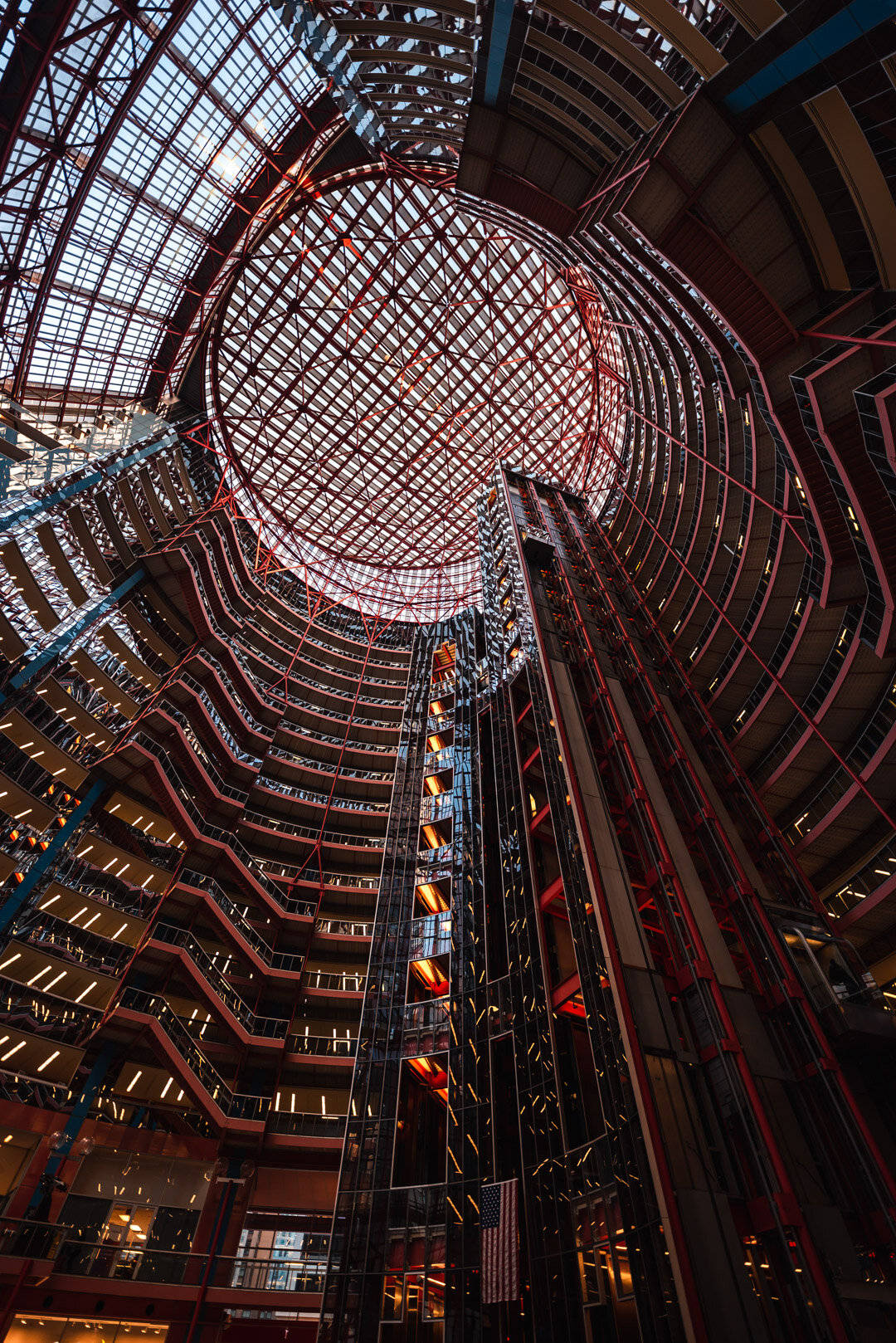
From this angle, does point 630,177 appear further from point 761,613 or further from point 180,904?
point 180,904

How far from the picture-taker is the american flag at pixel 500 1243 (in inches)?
589

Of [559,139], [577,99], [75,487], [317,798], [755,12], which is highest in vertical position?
[75,487]

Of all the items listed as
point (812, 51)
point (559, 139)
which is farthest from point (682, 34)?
point (559, 139)

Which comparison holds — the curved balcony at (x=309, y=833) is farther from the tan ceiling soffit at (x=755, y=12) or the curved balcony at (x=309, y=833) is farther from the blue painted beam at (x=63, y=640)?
the tan ceiling soffit at (x=755, y=12)

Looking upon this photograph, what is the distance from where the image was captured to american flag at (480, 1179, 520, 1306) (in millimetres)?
14961

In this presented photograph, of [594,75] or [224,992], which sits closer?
[594,75]

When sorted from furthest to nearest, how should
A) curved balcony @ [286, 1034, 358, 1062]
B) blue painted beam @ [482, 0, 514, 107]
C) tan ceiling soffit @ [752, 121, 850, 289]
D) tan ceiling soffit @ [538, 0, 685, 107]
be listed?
curved balcony @ [286, 1034, 358, 1062]
blue painted beam @ [482, 0, 514, 107]
tan ceiling soffit @ [752, 121, 850, 289]
tan ceiling soffit @ [538, 0, 685, 107]

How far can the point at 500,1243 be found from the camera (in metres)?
15.8

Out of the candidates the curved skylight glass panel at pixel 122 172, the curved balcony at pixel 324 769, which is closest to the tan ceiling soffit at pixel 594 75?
the curved skylight glass panel at pixel 122 172

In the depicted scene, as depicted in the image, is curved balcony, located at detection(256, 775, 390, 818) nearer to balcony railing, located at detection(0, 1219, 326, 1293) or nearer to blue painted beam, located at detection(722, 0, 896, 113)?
balcony railing, located at detection(0, 1219, 326, 1293)

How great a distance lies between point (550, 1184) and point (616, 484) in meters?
36.7

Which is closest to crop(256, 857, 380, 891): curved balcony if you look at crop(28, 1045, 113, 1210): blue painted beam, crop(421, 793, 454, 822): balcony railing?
crop(421, 793, 454, 822): balcony railing

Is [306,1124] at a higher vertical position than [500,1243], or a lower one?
higher

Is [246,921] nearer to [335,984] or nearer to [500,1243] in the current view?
[335,984]
